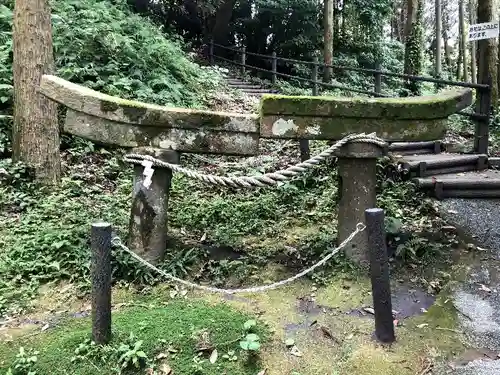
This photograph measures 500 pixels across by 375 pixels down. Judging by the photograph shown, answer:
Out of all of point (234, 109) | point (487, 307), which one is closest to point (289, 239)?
point (487, 307)

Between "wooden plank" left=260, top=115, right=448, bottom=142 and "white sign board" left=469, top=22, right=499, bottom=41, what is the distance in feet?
15.4

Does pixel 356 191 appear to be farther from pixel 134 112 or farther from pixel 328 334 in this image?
pixel 134 112

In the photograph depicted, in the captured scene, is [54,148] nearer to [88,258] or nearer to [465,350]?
[88,258]

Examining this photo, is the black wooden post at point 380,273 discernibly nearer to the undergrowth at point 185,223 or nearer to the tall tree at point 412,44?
the undergrowth at point 185,223

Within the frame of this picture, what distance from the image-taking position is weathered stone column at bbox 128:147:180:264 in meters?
4.13

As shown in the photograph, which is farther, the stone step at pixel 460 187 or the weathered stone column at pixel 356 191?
the stone step at pixel 460 187

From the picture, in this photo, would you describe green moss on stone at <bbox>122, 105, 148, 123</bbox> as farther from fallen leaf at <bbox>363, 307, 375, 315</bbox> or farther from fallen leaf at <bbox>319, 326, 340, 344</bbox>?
fallen leaf at <bbox>363, 307, 375, 315</bbox>

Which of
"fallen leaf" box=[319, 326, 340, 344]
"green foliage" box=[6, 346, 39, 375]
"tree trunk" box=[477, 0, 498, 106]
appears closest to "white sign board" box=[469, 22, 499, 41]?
"tree trunk" box=[477, 0, 498, 106]

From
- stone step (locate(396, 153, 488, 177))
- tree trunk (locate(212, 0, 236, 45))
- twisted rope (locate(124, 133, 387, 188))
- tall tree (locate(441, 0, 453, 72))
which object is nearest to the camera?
twisted rope (locate(124, 133, 387, 188))

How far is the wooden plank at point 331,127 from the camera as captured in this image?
395cm

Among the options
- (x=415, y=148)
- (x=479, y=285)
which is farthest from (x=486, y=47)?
(x=479, y=285)

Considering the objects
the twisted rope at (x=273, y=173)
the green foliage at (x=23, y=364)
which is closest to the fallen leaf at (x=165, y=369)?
the green foliage at (x=23, y=364)

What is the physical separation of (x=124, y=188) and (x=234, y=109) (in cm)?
510

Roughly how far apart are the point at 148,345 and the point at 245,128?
6.18 feet
